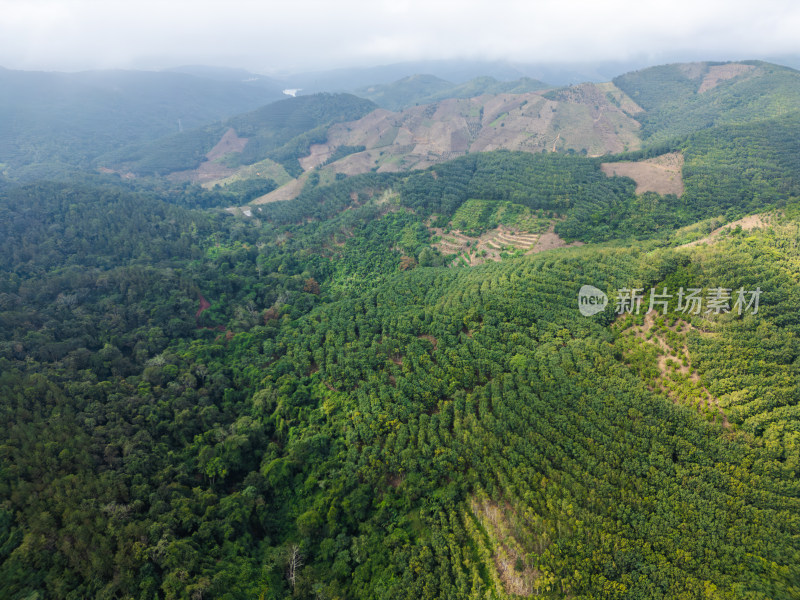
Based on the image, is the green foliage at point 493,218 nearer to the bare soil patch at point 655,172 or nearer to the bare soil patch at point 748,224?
the bare soil patch at point 655,172

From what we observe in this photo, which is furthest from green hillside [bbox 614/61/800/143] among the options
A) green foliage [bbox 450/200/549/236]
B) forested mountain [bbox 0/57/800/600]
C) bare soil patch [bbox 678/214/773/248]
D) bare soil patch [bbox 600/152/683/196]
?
forested mountain [bbox 0/57/800/600]

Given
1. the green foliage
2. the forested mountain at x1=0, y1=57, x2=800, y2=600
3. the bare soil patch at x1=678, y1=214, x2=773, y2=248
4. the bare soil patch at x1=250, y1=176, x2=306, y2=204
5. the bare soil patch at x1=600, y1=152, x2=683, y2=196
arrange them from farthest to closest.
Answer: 1. the bare soil patch at x1=250, y1=176, x2=306, y2=204
2. the bare soil patch at x1=600, y1=152, x2=683, y2=196
3. the green foliage
4. the bare soil patch at x1=678, y1=214, x2=773, y2=248
5. the forested mountain at x1=0, y1=57, x2=800, y2=600

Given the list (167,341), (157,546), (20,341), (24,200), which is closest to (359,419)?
(157,546)

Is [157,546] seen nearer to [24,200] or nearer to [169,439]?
[169,439]

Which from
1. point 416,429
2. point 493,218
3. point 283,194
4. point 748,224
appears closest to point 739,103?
point 493,218

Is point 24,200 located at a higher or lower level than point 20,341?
higher

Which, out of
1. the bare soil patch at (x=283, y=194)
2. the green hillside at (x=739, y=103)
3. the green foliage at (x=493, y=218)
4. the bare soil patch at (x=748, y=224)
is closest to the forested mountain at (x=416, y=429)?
the bare soil patch at (x=748, y=224)

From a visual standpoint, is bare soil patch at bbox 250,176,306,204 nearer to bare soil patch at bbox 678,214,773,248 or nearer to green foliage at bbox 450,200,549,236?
green foliage at bbox 450,200,549,236
